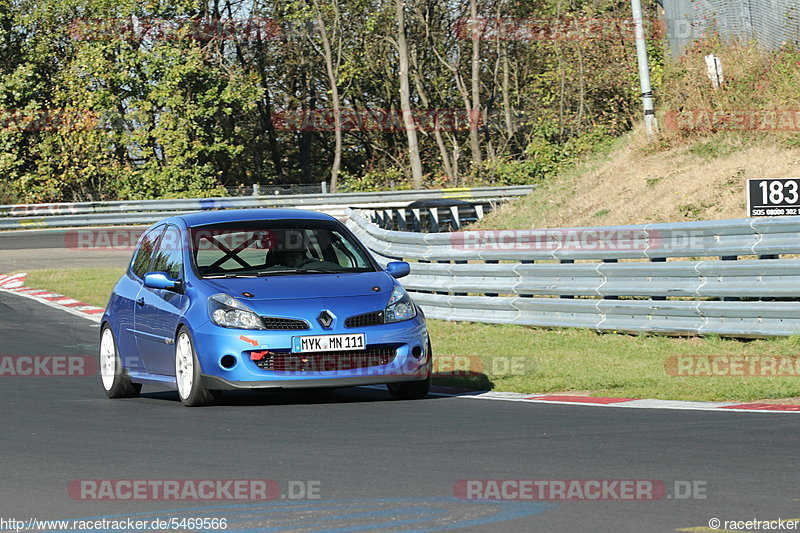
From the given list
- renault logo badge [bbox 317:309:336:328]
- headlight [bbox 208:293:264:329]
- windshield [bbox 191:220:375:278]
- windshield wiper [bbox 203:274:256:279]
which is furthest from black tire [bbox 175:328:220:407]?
renault logo badge [bbox 317:309:336:328]

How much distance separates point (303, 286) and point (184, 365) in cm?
111

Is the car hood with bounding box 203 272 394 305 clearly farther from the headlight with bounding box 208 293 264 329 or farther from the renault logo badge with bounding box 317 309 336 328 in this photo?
the renault logo badge with bounding box 317 309 336 328

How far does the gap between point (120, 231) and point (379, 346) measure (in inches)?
1114

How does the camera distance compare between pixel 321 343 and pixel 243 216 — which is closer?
pixel 321 343

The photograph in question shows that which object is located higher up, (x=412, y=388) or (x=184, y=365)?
(x=184, y=365)

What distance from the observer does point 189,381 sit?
10.1 meters

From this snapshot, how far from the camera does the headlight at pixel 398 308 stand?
10148mm

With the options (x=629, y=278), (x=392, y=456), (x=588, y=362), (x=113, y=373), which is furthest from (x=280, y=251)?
(x=629, y=278)

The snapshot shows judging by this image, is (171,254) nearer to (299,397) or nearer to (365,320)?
(299,397)

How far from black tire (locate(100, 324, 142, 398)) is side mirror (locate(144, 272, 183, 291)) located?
1148 mm

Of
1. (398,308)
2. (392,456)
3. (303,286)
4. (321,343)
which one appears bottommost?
(392,456)

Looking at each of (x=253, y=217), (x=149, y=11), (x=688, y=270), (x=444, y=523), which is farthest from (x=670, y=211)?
(x=149, y=11)

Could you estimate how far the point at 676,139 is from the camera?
2466 centimetres

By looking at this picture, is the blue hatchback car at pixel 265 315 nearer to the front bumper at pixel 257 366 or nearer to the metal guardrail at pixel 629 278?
the front bumper at pixel 257 366
